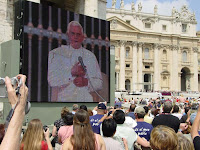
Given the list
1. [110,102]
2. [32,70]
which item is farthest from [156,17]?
[32,70]

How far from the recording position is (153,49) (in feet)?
188

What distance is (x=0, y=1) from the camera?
11547mm

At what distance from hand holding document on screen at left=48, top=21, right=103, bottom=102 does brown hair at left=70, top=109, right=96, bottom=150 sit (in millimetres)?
8564

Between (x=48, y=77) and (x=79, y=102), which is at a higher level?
(x=48, y=77)

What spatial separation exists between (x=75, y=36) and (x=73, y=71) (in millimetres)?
1803

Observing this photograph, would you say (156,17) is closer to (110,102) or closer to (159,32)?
(159,32)

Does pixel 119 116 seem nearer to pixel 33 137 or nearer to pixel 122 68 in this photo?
pixel 33 137

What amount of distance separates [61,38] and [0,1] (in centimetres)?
317

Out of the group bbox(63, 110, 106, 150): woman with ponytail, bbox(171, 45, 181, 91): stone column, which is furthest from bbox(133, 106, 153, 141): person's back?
bbox(171, 45, 181, 91): stone column

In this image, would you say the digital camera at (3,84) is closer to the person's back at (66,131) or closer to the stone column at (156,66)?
the person's back at (66,131)

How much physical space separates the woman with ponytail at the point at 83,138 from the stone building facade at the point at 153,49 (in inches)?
1937

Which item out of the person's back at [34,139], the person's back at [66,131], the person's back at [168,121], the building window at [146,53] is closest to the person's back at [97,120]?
the person's back at [66,131]

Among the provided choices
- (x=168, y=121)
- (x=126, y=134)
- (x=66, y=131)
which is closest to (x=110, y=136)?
(x=126, y=134)

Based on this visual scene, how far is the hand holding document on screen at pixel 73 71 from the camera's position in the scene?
1198 centimetres
